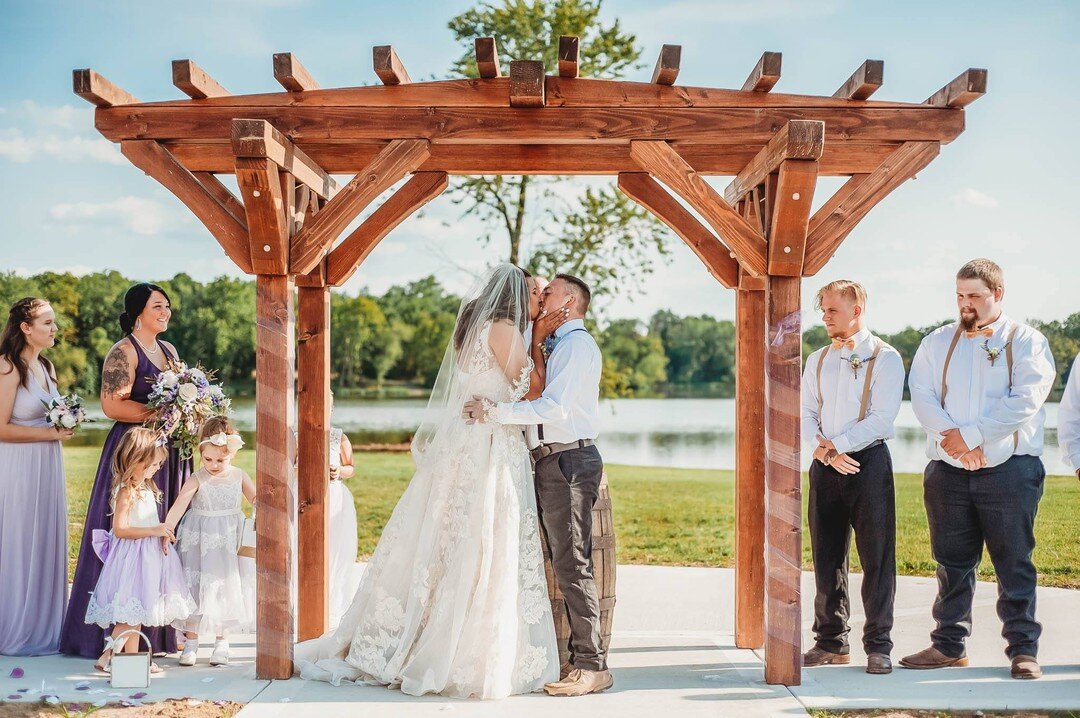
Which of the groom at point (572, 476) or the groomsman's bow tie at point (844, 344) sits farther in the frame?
the groomsman's bow tie at point (844, 344)

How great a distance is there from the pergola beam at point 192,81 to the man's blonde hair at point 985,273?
3.61m

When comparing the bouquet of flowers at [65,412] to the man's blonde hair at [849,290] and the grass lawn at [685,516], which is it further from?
the grass lawn at [685,516]

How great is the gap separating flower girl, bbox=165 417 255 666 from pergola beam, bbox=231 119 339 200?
1351mm

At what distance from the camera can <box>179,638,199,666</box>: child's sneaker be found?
16.6 feet

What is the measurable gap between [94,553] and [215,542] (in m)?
0.66

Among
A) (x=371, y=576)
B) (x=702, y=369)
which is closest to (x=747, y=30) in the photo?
(x=702, y=369)

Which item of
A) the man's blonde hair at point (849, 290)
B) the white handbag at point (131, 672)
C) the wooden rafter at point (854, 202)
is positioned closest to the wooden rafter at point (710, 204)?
the wooden rafter at point (854, 202)

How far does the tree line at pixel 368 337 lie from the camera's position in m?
19.1

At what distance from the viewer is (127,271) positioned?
21891 mm

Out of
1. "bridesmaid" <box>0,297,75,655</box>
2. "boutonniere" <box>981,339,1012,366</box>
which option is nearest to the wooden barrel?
"boutonniere" <box>981,339,1012,366</box>

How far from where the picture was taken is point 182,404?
5184 mm

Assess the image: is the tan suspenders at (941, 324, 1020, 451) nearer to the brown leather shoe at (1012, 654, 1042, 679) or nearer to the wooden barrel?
the brown leather shoe at (1012, 654, 1042, 679)

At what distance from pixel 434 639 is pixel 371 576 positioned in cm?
47

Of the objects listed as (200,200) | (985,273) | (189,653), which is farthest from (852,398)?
(189,653)
